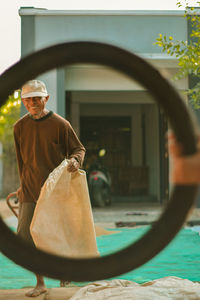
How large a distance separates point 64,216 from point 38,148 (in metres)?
0.43

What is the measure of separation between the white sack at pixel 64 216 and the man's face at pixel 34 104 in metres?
0.34

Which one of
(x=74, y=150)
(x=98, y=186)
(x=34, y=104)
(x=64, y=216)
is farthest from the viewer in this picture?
(x=98, y=186)

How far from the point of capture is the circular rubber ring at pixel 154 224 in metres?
0.86

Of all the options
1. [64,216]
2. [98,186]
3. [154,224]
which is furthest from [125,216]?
[154,224]

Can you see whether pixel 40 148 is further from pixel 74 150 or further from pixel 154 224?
pixel 154 224

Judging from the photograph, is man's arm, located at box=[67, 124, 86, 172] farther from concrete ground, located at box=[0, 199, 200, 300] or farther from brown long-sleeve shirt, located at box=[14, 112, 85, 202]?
concrete ground, located at box=[0, 199, 200, 300]

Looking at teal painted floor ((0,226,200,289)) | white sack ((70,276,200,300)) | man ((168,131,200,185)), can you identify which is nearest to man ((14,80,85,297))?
white sack ((70,276,200,300))

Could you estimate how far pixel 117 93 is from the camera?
9469 millimetres

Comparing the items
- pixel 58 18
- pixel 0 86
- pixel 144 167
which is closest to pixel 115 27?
pixel 58 18

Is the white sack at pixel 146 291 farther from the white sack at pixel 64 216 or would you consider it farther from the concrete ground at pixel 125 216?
the concrete ground at pixel 125 216

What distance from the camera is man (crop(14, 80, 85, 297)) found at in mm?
→ 2189

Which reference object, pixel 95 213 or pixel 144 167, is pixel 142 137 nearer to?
pixel 144 167

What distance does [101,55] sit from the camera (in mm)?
895

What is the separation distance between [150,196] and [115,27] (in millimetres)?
5072
